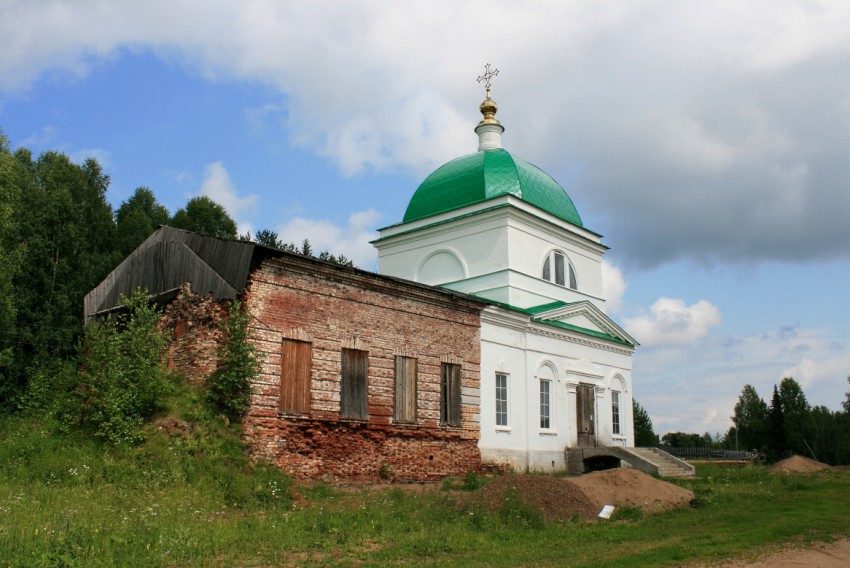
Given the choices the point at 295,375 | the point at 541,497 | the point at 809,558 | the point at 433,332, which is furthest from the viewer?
the point at 433,332

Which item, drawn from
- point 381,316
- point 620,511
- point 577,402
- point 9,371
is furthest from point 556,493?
point 9,371

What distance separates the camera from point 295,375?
51.7 ft

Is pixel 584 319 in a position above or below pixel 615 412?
above

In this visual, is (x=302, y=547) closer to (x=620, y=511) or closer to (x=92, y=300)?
(x=620, y=511)

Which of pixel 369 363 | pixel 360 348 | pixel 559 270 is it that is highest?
pixel 559 270

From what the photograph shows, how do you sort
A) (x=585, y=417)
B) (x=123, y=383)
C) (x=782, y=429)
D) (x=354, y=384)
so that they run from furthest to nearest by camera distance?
(x=782, y=429) → (x=585, y=417) → (x=354, y=384) → (x=123, y=383)

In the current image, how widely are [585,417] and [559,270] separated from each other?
17.5 feet

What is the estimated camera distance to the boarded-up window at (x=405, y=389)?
1802 cm

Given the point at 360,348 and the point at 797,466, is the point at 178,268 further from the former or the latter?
the point at 797,466

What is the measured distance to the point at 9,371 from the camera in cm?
2602

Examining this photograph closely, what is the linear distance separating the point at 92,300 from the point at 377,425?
26.6 ft

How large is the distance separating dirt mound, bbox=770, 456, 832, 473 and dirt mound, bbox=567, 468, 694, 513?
9.78m

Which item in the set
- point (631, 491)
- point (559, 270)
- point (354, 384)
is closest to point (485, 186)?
point (559, 270)

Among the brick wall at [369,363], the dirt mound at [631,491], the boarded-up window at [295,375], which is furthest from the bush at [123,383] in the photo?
the dirt mound at [631,491]
